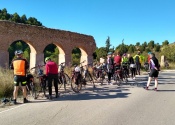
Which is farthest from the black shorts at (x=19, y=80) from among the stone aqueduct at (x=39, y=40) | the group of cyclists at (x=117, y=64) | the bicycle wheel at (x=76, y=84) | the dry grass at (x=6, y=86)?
the stone aqueduct at (x=39, y=40)

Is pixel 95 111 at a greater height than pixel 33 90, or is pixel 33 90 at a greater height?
pixel 33 90

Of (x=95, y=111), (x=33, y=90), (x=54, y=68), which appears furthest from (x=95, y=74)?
(x=95, y=111)

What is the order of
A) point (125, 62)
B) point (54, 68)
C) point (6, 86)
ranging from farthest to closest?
point (125, 62) < point (6, 86) < point (54, 68)

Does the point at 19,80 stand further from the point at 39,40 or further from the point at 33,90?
the point at 39,40

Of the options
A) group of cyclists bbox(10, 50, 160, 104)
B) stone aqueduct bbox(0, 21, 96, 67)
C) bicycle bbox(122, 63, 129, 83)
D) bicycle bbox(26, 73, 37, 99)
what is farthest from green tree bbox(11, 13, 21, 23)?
bicycle bbox(26, 73, 37, 99)

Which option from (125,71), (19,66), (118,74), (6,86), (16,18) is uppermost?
(16,18)

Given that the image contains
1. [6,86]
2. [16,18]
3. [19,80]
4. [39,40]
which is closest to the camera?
[19,80]

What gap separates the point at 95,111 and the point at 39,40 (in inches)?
636

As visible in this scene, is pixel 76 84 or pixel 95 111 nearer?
pixel 95 111

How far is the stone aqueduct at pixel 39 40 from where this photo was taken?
20000mm

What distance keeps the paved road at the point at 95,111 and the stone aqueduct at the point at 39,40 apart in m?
9.31

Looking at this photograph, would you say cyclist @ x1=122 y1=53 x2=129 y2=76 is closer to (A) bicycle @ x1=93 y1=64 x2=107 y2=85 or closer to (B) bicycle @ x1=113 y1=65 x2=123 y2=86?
(B) bicycle @ x1=113 y1=65 x2=123 y2=86

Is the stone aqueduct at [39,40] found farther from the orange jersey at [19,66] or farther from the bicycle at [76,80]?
the orange jersey at [19,66]

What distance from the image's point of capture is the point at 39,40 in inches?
890
